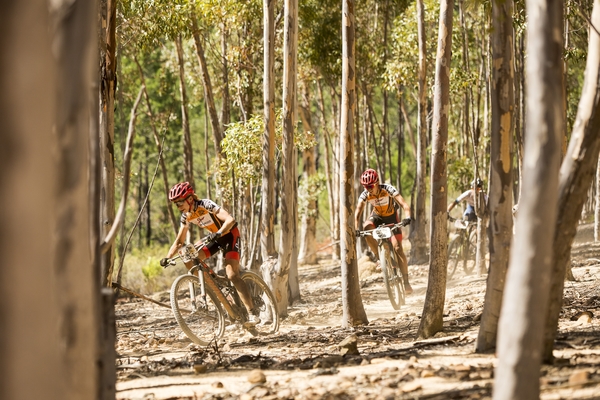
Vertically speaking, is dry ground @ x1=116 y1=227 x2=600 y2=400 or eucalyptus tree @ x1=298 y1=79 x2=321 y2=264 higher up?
eucalyptus tree @ x1=298 y1=79 x2=321 y2=264

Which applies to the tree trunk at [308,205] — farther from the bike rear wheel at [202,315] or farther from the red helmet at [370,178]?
the bike rear wheel at [202,315]

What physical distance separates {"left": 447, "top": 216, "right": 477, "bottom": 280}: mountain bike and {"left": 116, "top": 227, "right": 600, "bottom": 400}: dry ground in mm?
4440

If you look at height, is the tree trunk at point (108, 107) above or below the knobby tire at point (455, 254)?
above

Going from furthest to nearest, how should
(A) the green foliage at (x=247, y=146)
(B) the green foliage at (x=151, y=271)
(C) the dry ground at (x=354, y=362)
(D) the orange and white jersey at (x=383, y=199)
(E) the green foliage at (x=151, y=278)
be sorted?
(B) the green foliage at (x=151, y=271) < (E) the green foliage at (x=151, y=278) < (A) the green foliage at (x=247, y=146) < (D) the orange and white jersey at (x=383, y=199) < (C) the dry ground at (x=354, y=362)

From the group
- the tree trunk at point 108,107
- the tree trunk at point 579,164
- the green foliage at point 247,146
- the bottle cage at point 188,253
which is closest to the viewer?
the tree trunk at point 579,164

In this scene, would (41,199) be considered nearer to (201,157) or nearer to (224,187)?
(224,187)

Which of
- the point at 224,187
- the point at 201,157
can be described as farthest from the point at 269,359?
the point at 201,157

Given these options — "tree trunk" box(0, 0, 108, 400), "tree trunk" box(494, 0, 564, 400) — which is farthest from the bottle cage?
"tree trunk" box(0, 0, 108, 400)

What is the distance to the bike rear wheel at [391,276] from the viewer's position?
12.2 m

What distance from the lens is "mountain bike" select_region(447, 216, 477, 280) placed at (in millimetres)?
16953

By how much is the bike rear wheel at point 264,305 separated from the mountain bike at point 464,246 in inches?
272

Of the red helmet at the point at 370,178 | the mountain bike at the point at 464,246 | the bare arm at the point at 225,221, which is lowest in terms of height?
the mountain bike at the point at 464,246

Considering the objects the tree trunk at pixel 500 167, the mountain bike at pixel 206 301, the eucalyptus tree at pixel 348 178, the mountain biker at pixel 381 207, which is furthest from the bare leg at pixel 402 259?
the tree trunk at pixel 500 167

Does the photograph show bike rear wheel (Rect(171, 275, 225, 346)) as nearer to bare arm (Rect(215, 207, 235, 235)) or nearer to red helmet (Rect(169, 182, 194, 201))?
bare arm (Rect(215, 207, 235, 235))
